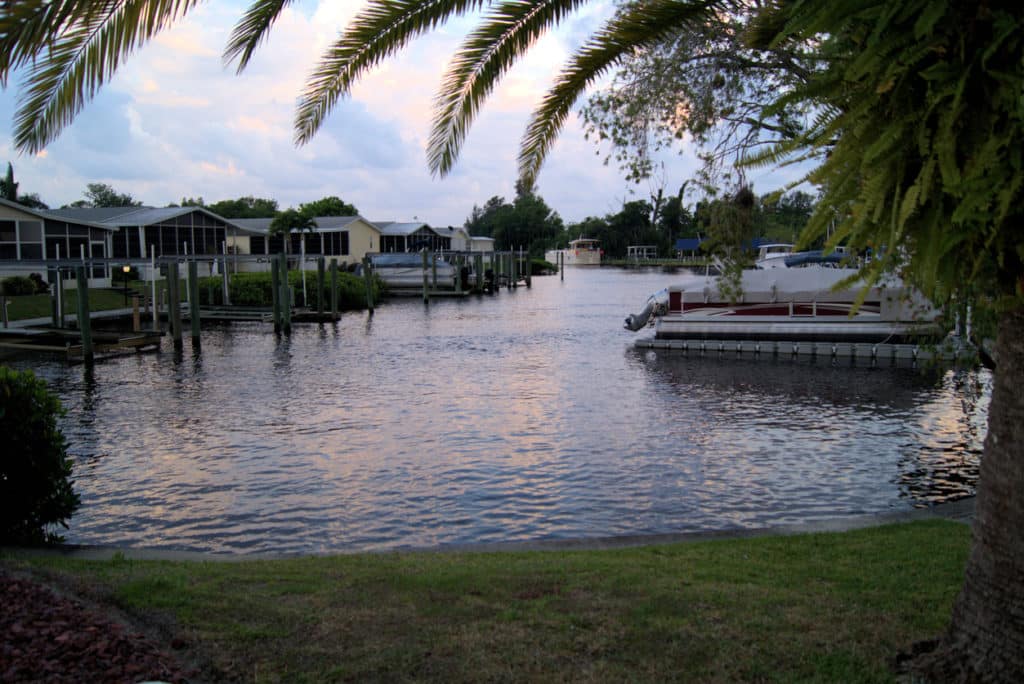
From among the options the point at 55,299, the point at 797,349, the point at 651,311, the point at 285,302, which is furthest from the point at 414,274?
the point at 797,349

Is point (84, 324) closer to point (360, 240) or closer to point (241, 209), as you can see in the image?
point (360, 240)

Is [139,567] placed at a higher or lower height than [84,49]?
lower

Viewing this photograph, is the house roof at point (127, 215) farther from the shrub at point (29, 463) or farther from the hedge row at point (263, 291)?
the shrub at point (29, 463)

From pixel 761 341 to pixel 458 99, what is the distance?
741 inches

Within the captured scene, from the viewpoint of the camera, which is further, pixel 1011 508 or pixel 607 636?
pixel 607 636

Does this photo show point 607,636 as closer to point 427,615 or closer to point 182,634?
point 427,615

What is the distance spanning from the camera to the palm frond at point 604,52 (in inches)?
278

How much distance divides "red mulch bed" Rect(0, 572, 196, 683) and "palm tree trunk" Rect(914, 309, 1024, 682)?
383 centimetres

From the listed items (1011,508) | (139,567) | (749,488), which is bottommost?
(749,488)

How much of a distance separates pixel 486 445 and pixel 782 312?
46.3 feet

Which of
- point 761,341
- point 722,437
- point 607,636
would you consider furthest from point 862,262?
point 761,341

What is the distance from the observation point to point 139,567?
21.2ft

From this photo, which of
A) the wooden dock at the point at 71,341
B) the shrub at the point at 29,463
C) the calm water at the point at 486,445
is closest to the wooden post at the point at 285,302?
the wooden dock at the point at 71,341

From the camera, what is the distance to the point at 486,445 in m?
13.6
